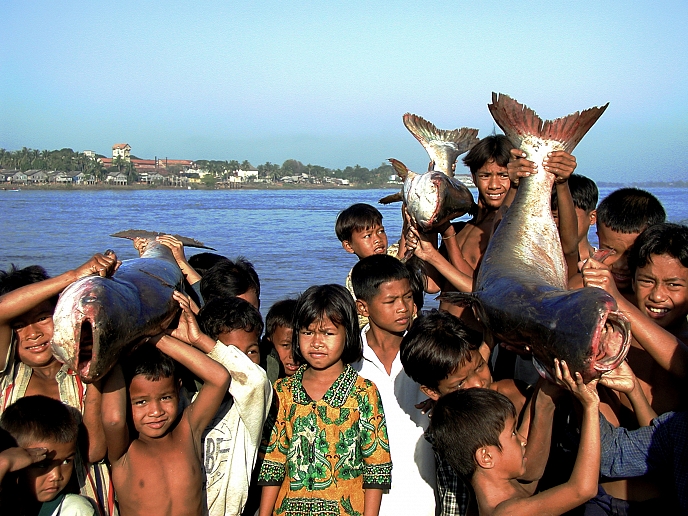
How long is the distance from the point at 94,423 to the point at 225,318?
84 cm

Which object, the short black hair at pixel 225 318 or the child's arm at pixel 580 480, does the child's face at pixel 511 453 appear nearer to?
the child's arm at pixel 580 480

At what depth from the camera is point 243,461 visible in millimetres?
3410

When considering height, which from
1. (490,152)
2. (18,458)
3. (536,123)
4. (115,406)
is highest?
(536,123)

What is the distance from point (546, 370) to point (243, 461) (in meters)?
1.68

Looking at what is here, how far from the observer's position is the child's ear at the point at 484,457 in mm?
2779

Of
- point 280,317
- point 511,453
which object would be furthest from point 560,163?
point 280,317

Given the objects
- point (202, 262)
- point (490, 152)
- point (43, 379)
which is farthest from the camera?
point (202, 262)

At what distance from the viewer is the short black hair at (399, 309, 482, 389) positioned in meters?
3.24

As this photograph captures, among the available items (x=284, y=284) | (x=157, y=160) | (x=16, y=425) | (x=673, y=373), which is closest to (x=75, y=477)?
(x=16, y=425)

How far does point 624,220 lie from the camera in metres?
4.08

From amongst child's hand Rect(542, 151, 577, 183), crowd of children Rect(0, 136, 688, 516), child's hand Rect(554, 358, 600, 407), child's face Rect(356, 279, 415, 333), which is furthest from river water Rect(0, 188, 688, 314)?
child's hand Rect(554, 358, 600, 407)

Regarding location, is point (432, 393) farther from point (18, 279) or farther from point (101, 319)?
point (18, 279)

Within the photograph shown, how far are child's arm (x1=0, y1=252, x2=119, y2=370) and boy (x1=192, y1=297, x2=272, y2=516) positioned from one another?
52 centimetres

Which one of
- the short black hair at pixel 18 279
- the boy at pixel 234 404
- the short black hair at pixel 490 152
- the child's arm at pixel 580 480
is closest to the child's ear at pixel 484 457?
the child's arm at pixel 580 480
